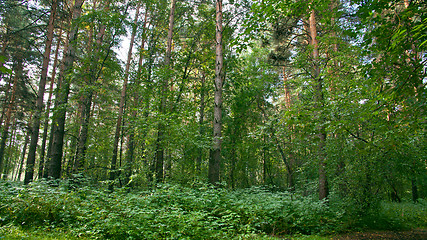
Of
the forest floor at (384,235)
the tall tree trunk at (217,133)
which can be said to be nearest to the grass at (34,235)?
the tall tree trunk at (217,133)

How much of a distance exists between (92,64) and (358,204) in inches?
495

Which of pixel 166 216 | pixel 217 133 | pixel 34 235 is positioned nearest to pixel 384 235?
pixel 217 133

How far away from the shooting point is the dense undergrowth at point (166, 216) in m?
4.36

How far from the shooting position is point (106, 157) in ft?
52.2

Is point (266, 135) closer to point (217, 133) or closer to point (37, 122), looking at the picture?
point (217, 133)

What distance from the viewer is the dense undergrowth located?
14.3ft

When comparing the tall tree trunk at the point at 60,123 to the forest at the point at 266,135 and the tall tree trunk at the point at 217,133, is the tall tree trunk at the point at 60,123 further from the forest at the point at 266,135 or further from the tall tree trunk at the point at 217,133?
the tall tree trunk at the point at 217,133

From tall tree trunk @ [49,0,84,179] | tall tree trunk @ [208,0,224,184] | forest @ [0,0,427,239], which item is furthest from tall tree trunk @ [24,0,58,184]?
tall tree trunk @ [208,0,224,184]

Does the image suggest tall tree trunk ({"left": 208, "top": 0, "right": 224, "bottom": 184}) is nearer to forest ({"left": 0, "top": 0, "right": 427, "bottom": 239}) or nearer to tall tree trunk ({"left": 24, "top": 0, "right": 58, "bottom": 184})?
forest ({"left": 0, "top": 0, "right": 427, "bottom": 239})

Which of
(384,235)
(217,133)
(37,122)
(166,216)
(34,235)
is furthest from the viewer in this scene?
(37,122)

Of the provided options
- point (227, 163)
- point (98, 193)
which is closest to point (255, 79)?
point (227, 163)

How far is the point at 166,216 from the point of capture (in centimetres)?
458

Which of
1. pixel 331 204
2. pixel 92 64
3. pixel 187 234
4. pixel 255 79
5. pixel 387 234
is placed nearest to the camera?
pixel 187 234

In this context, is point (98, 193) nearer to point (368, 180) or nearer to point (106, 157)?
point (368, 180)
